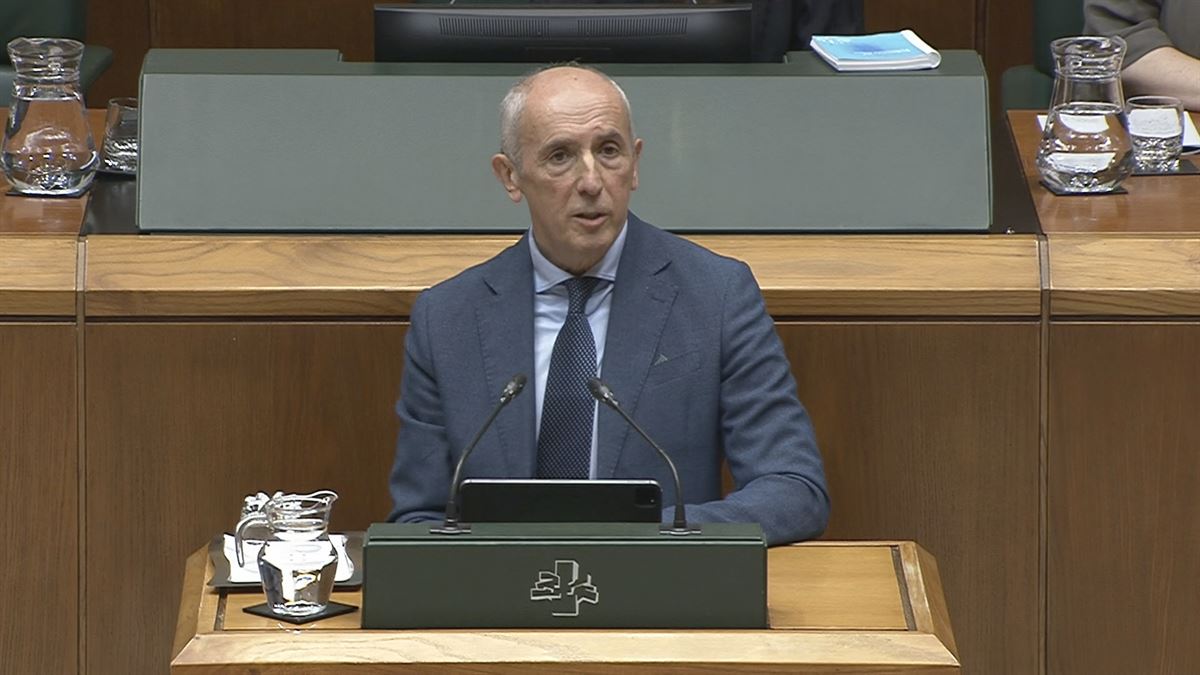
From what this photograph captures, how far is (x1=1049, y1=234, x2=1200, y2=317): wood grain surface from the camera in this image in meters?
3.13

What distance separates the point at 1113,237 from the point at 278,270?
130 cm

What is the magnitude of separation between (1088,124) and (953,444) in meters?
0.62

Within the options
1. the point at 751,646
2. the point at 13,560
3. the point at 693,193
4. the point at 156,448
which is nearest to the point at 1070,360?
the point at 693,193

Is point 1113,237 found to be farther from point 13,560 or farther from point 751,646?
point 13,560

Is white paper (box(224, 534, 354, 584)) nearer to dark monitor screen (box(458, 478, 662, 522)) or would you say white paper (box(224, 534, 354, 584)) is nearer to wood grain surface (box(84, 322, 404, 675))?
dark monitor screen (box(458, 478, 662, 522))

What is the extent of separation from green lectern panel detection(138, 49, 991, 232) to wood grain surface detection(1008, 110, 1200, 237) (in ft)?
0.51

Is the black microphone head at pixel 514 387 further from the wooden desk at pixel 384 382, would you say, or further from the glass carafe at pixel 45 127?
the glass carafe at pixel 45 127

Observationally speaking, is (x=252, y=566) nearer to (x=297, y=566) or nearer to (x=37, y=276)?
(x=297, y=566)

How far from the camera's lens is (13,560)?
10.3ft

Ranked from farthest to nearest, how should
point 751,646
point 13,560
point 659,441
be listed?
point 13,560 → point 659,441 → point 751,646

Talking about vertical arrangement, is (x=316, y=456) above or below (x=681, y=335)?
below

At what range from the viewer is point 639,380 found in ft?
9.15

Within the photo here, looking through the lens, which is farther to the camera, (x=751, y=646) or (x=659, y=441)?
(x=659, y=441)

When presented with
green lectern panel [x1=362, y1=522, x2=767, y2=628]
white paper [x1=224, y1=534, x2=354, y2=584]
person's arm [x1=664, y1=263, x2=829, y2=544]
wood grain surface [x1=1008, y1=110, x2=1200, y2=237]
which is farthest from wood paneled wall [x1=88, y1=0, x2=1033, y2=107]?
green lectern panel [x1=362, y1=522, x2=767, y2=628]
